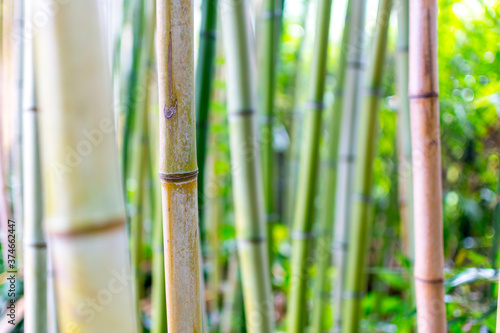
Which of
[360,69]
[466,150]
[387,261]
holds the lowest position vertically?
[387,261]

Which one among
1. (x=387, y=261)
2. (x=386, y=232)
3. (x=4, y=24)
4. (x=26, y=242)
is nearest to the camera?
(x=26, y=242)

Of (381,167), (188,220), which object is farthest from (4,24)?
(381,167)

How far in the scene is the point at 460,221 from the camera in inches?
60.1

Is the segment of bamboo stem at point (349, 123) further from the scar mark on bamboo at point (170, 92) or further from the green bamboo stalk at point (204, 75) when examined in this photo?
the scar mark on bamboo at point (170, 92)

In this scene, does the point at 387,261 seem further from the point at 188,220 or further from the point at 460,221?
the point at 188,220

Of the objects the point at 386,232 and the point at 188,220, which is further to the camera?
the point at 386,232

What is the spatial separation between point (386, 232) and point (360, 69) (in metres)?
0.80

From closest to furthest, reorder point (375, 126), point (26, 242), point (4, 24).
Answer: point (26, 242)
point (375, 126)
point (4, 24)

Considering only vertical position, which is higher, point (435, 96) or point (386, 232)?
point (435, 96)

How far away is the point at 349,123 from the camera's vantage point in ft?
2.77

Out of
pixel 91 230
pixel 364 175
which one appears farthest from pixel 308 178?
pixel 91 230

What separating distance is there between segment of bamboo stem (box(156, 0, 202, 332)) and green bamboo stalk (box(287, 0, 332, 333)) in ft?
1.16

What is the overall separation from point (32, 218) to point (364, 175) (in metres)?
0.49

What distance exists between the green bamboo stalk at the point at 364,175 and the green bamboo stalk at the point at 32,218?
1.40 feet
